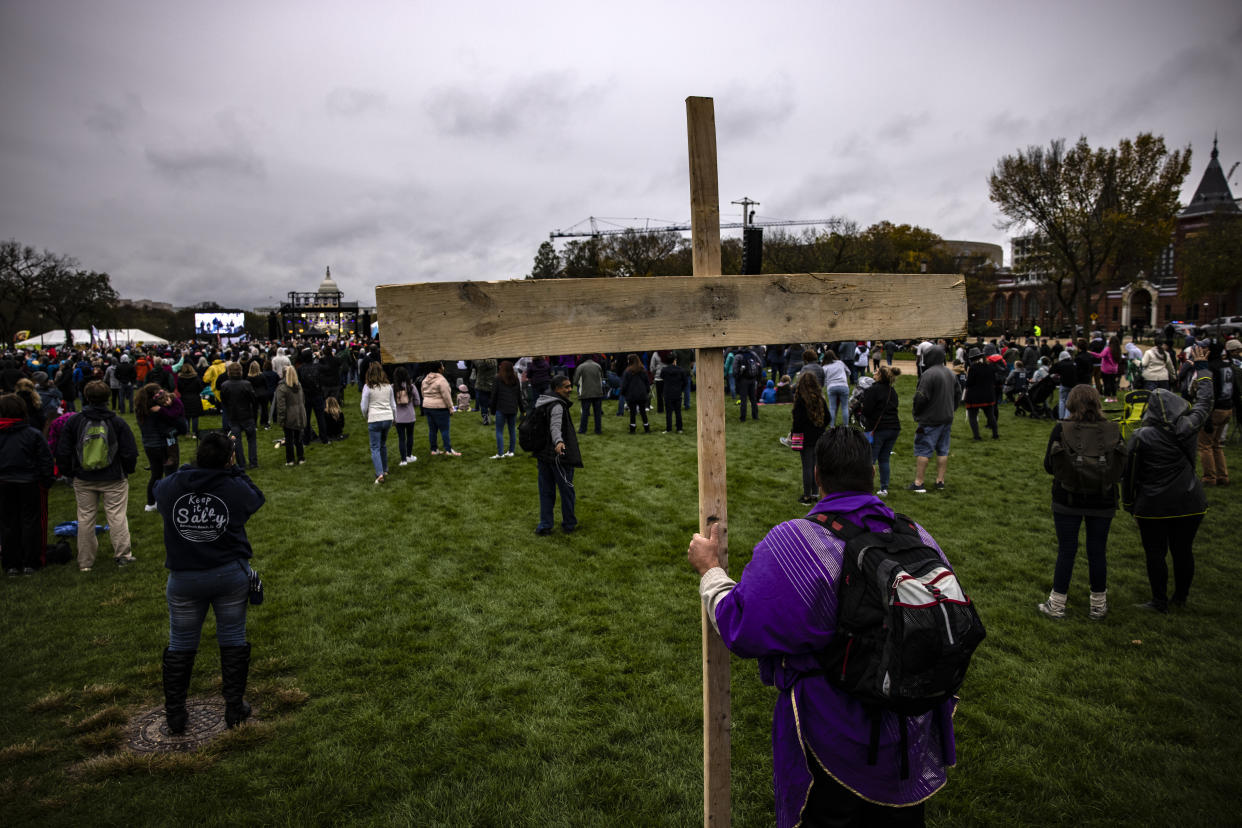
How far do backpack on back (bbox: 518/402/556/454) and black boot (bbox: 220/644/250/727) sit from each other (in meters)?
3.69

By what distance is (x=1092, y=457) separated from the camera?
4.82 m

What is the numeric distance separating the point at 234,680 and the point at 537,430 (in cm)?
392

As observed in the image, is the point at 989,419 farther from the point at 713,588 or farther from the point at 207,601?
the point at 207,601

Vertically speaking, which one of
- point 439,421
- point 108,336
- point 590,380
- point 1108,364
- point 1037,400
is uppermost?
point 108,336

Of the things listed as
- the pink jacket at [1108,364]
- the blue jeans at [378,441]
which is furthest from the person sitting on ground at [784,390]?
the blue jeans at [378,441]

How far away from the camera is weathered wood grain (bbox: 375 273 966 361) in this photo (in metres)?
2.01

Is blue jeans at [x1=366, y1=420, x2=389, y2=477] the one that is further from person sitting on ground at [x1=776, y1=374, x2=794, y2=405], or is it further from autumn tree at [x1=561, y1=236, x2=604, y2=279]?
autumn tree at [x1=561, y1=236, x2=604, y2=279]

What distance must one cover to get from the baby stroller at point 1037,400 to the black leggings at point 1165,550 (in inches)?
440

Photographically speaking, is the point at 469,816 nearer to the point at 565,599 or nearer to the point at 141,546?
the point at 565,599

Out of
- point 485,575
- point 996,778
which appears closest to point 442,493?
point 485,575

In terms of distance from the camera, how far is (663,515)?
27.5 feet

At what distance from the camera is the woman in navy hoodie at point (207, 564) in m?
3.96

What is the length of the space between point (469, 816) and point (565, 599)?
2.61 metres

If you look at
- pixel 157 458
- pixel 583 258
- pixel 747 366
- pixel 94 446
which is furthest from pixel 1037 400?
pixel 583 258
